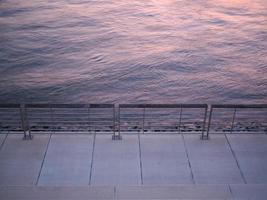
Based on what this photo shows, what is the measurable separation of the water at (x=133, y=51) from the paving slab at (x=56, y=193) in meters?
12.2

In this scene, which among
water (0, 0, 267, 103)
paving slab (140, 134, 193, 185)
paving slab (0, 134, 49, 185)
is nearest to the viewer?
paving slab (0, 134, 49, 185)

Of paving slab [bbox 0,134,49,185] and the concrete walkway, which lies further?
paving slab [bbox 0,134,49,185]

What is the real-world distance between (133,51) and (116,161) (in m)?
18.0

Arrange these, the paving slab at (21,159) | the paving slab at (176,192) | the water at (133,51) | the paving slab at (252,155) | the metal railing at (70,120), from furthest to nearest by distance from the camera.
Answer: the water at (133,51)
the metal railing at (70,120)
the paving slab at (252,155)
the paving slab at (21,159)
the paving slab at (176,192)

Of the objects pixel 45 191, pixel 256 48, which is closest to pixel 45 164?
pixel 45 191

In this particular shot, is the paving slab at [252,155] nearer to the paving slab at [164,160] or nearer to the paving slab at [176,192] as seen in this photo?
the paving slab at [176,192]

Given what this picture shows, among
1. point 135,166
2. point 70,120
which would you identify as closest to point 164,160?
point 135,166

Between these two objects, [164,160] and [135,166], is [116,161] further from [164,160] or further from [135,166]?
[164,160]

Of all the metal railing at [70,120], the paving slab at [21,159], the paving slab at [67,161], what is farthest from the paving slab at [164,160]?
the paving slab at [21,159]

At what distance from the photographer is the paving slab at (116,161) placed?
8.82 meters

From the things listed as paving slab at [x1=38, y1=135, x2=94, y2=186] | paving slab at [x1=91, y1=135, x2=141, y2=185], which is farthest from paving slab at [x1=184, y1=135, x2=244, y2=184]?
paving slab at [x1=38, y1=135, x2=94, y2=186]

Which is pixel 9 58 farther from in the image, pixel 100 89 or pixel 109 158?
pixel 109 158

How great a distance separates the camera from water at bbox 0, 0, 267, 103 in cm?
2166

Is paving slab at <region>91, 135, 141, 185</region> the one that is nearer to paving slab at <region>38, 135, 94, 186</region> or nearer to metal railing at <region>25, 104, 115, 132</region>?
paving slab at <region>38, 135, 94, 186</region>
